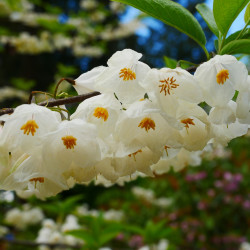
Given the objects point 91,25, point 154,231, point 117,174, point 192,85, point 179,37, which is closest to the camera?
point 192,85

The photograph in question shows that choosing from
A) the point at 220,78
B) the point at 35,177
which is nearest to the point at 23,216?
the point at 35,177

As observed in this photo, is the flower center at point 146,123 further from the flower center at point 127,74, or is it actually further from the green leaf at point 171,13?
the green leaf at point 171,13

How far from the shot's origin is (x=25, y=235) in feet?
15.8

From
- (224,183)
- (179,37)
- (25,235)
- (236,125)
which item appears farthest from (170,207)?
(179,37)

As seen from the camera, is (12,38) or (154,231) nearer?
(154,231)

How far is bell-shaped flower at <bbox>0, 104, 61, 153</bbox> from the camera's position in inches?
26.2

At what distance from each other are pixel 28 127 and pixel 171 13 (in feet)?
1.22

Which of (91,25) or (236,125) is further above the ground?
(91,25)

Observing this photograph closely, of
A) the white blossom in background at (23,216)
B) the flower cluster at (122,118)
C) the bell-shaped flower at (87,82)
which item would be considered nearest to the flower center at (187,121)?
the flower cluster at (122,118)

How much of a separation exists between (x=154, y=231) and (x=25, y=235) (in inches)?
117

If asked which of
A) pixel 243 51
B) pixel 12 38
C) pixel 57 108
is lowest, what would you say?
pixel 57 108

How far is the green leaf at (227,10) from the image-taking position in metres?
0.74

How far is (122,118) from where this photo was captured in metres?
0.68

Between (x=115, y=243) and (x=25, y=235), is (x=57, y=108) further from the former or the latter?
(x=115, y=243)
